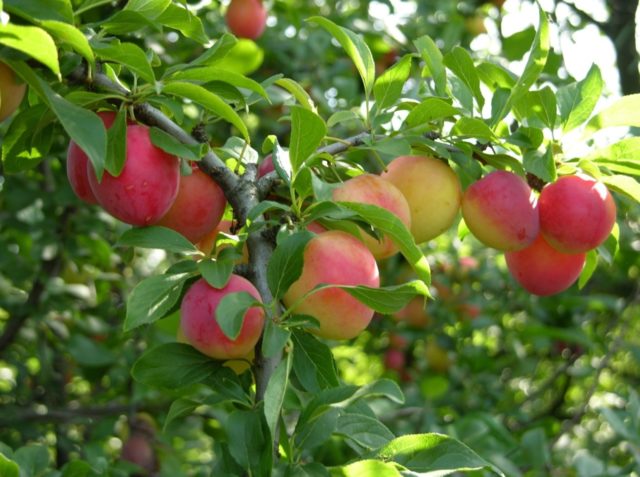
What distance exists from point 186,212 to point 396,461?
1.22 ft

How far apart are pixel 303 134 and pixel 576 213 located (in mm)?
367

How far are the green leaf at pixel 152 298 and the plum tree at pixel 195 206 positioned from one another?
11 centimetres

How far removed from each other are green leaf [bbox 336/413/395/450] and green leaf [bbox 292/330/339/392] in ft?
0.19

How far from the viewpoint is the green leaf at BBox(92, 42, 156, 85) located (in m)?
0.87

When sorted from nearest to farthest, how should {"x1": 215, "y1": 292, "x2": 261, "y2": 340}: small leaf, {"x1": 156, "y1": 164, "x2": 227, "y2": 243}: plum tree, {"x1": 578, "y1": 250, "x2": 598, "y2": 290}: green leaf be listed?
{"x1": 215, "y1": 292, "x2": 261, "y2": 340}: small leaf
{"x1": 156, "y1": 164, "x2": 227, "y2": 243}: plum tree
{"x1": 578, "y1": 250, "x2": 598, "y2": 290}: green leaf

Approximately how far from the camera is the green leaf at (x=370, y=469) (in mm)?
849

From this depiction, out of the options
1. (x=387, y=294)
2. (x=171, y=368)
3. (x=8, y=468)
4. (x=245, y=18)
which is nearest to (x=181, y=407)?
(x=171, y=368)

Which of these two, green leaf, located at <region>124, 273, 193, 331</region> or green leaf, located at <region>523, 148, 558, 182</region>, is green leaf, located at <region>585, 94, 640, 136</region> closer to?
green leaf, located at <region>523, 148, 558, 182</region>

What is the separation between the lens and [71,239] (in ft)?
7.04

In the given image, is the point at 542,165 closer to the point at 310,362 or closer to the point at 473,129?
the point at 473,129

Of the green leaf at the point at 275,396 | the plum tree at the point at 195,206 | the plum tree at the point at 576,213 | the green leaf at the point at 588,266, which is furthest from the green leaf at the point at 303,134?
the green leaf at the point at 588,266

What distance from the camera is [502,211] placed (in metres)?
1.07

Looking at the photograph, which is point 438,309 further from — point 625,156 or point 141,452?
point 625,156

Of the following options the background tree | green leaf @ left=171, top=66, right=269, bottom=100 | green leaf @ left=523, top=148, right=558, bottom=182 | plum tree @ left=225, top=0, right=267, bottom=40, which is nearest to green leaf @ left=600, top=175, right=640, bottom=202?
the background tree
